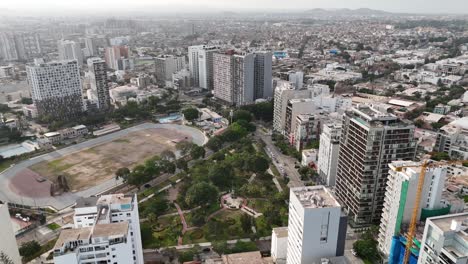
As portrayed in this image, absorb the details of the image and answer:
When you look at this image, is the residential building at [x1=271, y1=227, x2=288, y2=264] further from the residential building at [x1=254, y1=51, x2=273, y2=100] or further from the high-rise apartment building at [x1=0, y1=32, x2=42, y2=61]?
the high-rise apartment building at [x1=0, y1=32, x2=42, y2=61]

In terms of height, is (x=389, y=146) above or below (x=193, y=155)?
above

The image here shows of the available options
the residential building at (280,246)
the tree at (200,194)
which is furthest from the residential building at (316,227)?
the tree at (200,194)

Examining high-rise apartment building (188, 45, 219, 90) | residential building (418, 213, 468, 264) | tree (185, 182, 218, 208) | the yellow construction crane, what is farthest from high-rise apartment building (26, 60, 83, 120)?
residential building (418, 213, 468, 264)

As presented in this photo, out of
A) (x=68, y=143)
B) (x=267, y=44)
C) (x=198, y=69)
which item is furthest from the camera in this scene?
(x=267, y=44)

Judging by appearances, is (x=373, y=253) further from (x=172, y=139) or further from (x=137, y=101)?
(x=137, y=101)

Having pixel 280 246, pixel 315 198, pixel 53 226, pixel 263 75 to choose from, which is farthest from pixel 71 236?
pixel 263 75

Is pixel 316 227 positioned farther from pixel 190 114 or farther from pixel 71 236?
pixel 190 114

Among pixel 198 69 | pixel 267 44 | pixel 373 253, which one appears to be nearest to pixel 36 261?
pixel 373 253
